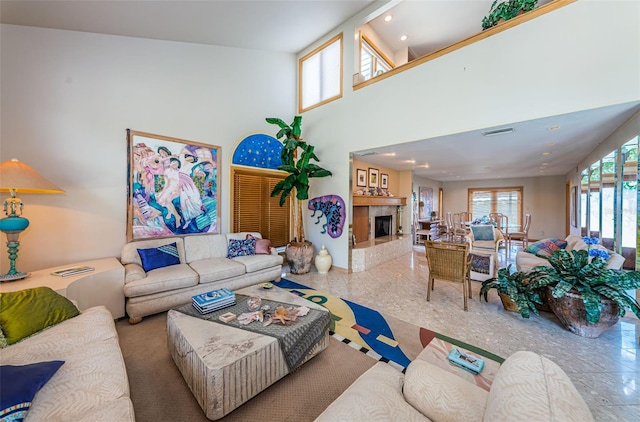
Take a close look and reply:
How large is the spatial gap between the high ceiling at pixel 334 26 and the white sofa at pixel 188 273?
2843mm

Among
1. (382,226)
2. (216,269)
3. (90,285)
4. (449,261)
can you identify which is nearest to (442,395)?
(449,261)

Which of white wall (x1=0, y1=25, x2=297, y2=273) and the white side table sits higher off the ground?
white wall (x1=0, y1=25, x2=297, y2=273)

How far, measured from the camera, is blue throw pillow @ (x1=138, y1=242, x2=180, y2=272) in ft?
10.0

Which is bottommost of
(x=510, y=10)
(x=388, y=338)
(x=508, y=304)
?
(x=388, y=338)

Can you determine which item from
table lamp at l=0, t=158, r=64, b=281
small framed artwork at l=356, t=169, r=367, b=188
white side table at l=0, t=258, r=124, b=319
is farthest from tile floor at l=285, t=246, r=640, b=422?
table lamp at l=0, t=158, r=64, b=281

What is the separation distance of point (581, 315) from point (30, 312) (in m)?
4.77

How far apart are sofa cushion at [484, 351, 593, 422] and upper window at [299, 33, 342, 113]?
470cm

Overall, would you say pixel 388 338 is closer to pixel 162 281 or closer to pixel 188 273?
pixel 188 273

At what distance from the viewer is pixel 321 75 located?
4.99 meters

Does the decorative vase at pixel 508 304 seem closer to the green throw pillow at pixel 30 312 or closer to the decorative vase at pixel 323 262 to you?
the decorative vase at pixel 323 262

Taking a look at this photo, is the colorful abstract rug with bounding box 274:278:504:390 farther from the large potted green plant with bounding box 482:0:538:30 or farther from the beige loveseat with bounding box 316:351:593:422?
the large potted green plant with bounding box 482:0:538:30

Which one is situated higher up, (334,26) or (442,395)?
(334,26)

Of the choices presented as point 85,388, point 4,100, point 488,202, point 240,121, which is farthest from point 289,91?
point 488,202

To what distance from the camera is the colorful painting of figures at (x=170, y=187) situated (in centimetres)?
340
